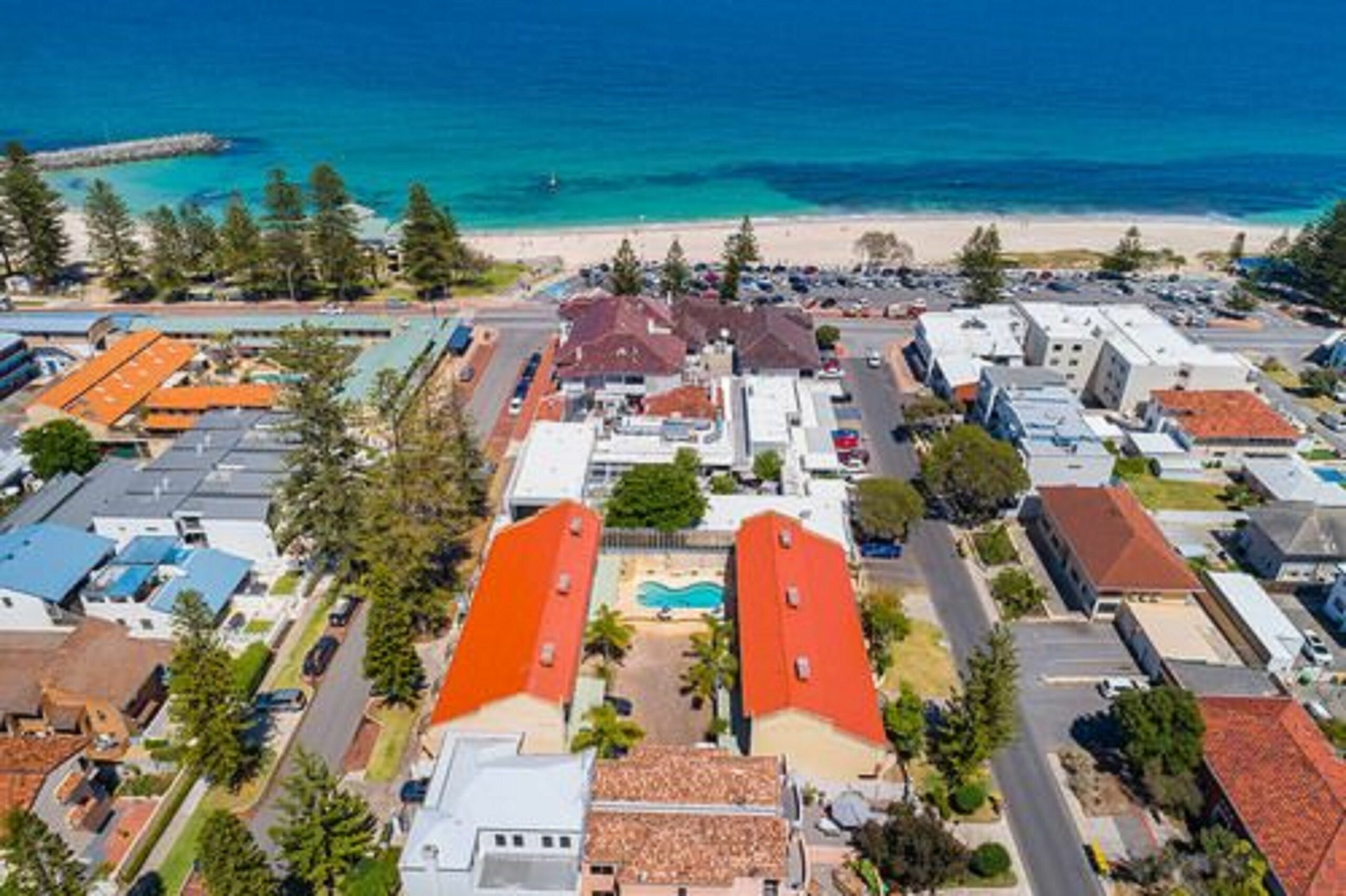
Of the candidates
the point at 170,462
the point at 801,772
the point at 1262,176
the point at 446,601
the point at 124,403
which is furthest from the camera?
the point at 1262,176

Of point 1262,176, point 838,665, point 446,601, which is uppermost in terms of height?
point 1262,176

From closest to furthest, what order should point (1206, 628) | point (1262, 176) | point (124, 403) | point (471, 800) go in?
point (471, 800), point (1206, 628), point (124, 403), point (1262, 176)

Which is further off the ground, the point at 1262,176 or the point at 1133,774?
the point at 1262,176

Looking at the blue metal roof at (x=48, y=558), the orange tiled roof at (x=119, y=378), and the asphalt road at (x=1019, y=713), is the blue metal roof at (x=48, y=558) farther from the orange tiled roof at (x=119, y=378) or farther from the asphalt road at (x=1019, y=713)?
the asphalt road at (x=1019, y=713)

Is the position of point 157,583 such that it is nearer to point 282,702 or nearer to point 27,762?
point 282,702

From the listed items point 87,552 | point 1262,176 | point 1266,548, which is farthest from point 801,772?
point 1262,176

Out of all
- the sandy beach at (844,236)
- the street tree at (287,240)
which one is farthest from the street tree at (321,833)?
the sandy beach at (844,236)

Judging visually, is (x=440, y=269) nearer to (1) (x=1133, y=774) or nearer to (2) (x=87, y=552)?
(2) (x=87, y=552)
